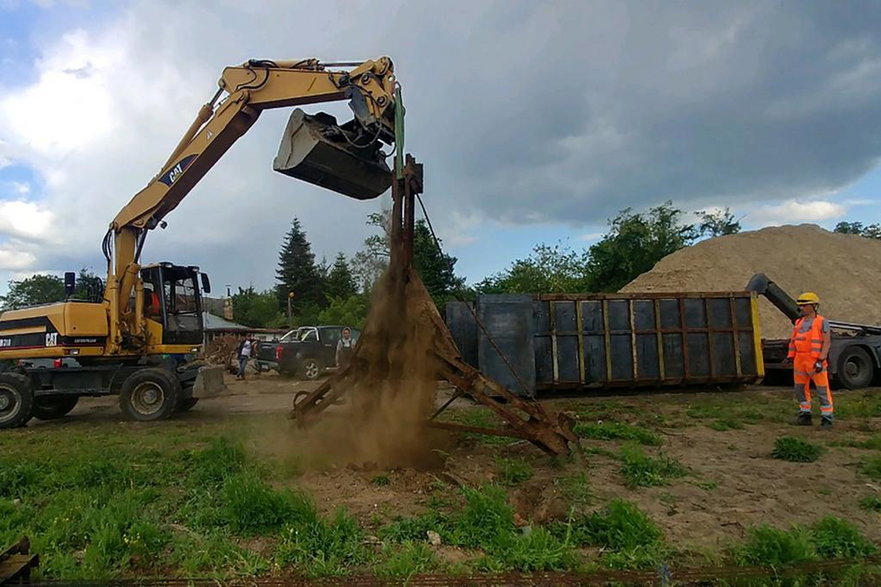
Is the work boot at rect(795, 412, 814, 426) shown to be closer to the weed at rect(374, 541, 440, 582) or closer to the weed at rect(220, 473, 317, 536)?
the weed at rect(374, 541, 440, 582)

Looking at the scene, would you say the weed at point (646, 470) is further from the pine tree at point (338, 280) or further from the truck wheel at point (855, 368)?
the pine tree at point (338, 280)

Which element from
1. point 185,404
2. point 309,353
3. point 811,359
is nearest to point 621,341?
point 811,359

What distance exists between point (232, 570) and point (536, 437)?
339 centimetres

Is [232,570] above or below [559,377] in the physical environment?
below

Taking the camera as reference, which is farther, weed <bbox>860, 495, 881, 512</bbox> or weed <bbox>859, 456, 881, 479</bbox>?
weed <bbox>859, 456, 881, 479</bbox>

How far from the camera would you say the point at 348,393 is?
23.7ft

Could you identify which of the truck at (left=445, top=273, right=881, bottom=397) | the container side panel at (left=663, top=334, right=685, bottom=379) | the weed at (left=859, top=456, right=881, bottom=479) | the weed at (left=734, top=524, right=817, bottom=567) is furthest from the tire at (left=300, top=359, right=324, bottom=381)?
the weed at (left=734, top=524, right=817, bottom=567)

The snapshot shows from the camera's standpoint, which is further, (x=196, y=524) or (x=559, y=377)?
(x=559, y=377)

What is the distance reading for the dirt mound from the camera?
86.3ft

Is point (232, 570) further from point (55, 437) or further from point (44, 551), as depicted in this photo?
point (55, 437)

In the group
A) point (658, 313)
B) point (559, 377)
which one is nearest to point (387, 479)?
point (559, 377)

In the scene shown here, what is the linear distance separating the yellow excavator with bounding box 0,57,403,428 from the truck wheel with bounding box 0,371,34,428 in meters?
0.02

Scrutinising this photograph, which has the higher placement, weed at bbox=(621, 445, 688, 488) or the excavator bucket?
the excavator bucket

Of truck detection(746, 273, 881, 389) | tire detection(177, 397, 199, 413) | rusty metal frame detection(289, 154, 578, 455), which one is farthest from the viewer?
truck detection(746, 273, 881, 389)
